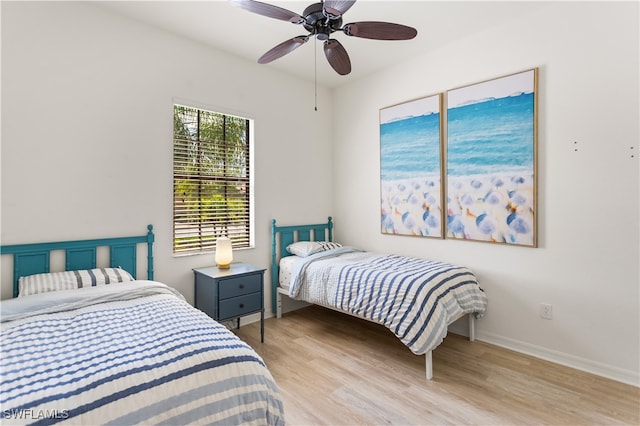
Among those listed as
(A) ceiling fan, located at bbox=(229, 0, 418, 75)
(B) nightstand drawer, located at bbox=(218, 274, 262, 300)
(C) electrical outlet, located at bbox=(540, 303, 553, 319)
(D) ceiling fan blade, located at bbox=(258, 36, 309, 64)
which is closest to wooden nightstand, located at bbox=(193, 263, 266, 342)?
(B) nightstand drawer, located at bbox=(218, 274, 262, 300)

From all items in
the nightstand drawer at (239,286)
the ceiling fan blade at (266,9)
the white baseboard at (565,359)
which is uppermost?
the ceiling fan blade at (266,9)

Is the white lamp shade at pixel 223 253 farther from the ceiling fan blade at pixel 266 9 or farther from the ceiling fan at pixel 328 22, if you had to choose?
the ceiling fan blade at pixel 266 9

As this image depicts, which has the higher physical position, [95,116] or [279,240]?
[95,116]

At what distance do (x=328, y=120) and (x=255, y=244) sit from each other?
6.11 ft

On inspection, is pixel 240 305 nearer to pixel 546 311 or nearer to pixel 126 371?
pixel 126 371

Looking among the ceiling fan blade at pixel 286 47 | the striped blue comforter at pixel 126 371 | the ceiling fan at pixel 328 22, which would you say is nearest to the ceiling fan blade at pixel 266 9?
the ceiling fan at pixel 328 22

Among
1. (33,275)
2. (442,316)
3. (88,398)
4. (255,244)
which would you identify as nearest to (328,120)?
(255,244)

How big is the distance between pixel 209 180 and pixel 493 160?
8.42ft

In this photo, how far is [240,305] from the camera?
9.46 ft

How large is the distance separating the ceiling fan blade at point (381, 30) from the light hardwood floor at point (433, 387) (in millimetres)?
2217

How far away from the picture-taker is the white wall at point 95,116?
7.24 ft

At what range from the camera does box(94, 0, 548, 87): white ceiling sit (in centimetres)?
253

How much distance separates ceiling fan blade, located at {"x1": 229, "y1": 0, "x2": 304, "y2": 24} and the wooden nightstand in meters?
1.93

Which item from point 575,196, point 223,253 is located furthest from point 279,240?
point 575,196
